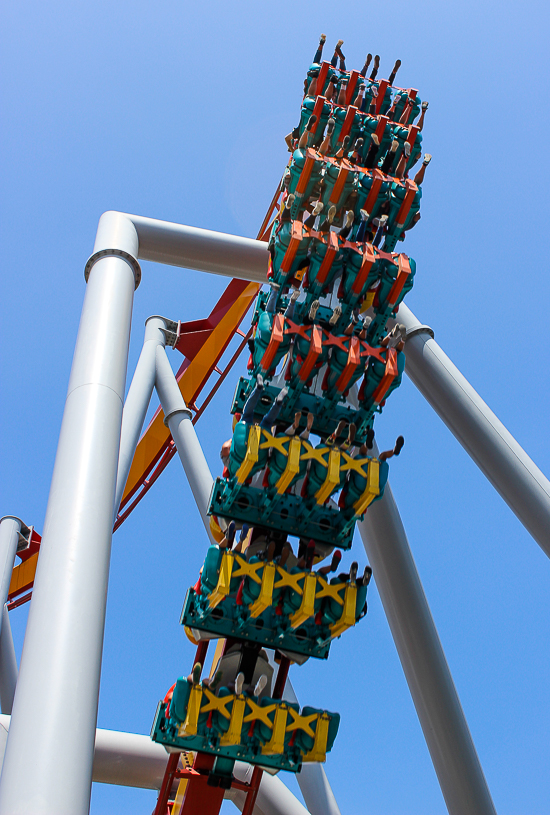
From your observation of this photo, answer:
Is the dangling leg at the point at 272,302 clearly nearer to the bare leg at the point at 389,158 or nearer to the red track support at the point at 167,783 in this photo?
the bare leg at the point at 389,158

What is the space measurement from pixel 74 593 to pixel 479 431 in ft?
13.0

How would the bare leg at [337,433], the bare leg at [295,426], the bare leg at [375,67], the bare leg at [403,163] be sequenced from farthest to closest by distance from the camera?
the bare leg at [375,67], the bare leg at [403,163], the bare leg at [337,433], the bare leg at [295,426]

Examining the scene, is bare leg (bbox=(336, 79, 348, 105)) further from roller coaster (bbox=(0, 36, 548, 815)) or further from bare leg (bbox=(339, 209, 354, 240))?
bare leg (bbox=(339, 209, 354, 240))

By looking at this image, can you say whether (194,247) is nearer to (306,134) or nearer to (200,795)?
(306,134)

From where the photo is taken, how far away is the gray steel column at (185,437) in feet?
25.3

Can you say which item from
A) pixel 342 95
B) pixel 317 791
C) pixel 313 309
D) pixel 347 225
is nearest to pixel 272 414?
pixel 313 309

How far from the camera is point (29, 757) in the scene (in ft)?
10.0

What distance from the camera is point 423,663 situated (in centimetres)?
636

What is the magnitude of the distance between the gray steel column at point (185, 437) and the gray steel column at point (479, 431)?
2379mm

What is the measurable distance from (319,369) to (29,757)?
373cm

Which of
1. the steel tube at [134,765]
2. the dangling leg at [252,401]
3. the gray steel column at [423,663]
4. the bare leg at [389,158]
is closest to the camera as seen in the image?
the dangling leg at [252,401]

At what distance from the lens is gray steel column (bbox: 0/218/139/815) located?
305 cm

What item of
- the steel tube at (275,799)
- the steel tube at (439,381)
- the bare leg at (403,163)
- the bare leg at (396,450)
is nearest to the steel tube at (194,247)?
the steel tube at (439,381)

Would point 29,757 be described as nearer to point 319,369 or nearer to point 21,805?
point 21,805
